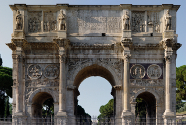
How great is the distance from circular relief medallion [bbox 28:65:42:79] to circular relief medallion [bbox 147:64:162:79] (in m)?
8.10

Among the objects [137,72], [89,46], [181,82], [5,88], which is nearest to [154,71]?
[137,72]

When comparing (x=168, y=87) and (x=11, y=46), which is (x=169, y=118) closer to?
(x=168, y=87)

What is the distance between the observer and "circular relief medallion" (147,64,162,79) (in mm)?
21281

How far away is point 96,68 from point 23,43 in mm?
5847

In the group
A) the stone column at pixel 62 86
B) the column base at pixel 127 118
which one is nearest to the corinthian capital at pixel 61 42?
the stone column at pixel 62 86

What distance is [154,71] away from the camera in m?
21.3

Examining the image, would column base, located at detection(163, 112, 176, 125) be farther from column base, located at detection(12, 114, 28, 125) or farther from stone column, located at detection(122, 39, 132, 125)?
column base, located at detection(12, 114, 28, 125)

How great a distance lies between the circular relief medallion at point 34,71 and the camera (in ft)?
70.1

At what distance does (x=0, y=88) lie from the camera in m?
39.0

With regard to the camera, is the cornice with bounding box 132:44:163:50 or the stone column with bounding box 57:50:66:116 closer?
the stone column with bounding box 57:50:66:116

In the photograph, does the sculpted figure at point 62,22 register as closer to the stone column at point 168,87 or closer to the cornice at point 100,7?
the cornice at point 100,7

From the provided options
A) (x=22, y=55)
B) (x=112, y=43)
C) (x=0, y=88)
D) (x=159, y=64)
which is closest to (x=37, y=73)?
(x=22, y=55)

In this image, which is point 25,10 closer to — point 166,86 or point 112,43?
point 112,43

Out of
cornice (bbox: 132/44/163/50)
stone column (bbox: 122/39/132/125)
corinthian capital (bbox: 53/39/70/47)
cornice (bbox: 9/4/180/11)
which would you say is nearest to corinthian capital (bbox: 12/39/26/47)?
corinthian capital (bbox: 53/39/70/47)
